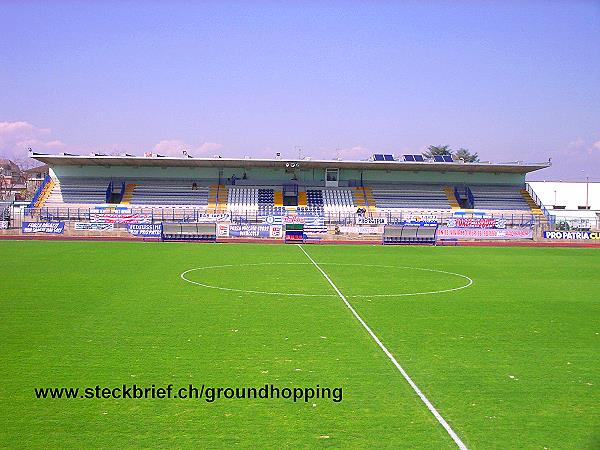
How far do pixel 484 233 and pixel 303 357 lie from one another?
36.9 m

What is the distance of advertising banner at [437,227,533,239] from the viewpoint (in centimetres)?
4466

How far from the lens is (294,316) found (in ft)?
48.2

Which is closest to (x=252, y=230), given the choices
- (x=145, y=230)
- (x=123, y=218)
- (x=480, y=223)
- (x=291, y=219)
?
(x=291, y=219)

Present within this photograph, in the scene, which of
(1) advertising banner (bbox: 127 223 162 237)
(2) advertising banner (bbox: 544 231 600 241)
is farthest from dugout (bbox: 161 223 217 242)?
(2) advertising banner (bbox: 544 231 600 241)

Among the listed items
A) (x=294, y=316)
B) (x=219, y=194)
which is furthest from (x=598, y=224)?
(x=294, y=316)

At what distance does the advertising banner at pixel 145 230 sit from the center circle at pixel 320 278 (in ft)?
55.7

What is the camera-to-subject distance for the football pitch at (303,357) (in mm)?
7598

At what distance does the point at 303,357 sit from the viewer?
10883 millimetres

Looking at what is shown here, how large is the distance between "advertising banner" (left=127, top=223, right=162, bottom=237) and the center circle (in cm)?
1697

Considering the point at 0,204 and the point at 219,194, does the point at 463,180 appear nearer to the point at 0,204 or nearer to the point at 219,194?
the point at 219,194

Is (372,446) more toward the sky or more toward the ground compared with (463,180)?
more toward the ground

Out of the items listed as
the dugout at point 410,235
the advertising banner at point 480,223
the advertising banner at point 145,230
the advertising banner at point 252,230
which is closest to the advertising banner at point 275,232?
the advertising banner at point 252,230

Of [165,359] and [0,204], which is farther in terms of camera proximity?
[0,204]

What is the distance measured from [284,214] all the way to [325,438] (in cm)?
4791
